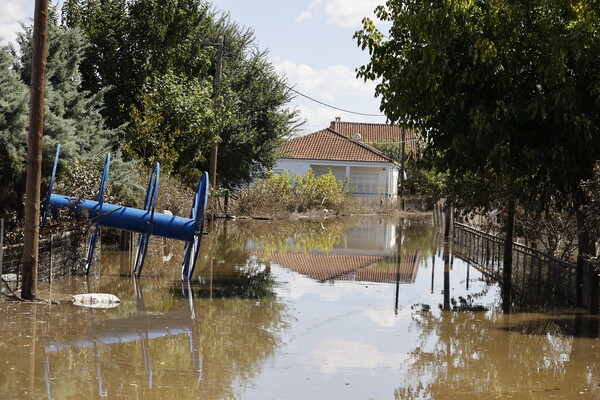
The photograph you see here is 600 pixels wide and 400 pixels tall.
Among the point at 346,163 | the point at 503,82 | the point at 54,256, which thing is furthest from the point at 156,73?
the point at 346,163

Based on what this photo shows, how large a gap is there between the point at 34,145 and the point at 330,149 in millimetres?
57031

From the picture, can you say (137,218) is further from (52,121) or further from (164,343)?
(164,343)

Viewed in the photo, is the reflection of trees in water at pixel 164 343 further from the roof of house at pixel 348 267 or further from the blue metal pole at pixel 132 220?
the roof of house at pixel 348 267

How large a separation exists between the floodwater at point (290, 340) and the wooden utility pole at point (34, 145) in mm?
662

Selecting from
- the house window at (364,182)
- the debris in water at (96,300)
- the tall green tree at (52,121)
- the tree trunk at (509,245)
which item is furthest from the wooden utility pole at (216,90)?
the house window at (364,182)

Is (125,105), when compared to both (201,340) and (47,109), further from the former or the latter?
(201,340)

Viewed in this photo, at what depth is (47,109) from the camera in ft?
64.2

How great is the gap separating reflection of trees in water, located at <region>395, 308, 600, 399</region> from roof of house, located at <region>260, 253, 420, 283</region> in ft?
20.7

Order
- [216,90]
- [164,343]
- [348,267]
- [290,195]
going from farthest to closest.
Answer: [290,195], [216,90], [348,267], [164,343]

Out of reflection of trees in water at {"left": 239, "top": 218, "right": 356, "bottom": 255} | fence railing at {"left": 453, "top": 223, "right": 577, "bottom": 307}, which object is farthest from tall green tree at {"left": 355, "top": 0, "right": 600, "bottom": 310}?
reflection of trees in water at {"left": 239, "top": 218, "right": 356, "bottom": 255}

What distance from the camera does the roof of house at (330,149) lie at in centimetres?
6856

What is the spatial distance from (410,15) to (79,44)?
10.7m

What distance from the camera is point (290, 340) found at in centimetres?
1194

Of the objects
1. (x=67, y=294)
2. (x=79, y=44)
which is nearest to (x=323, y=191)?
(x=79, y=44)
